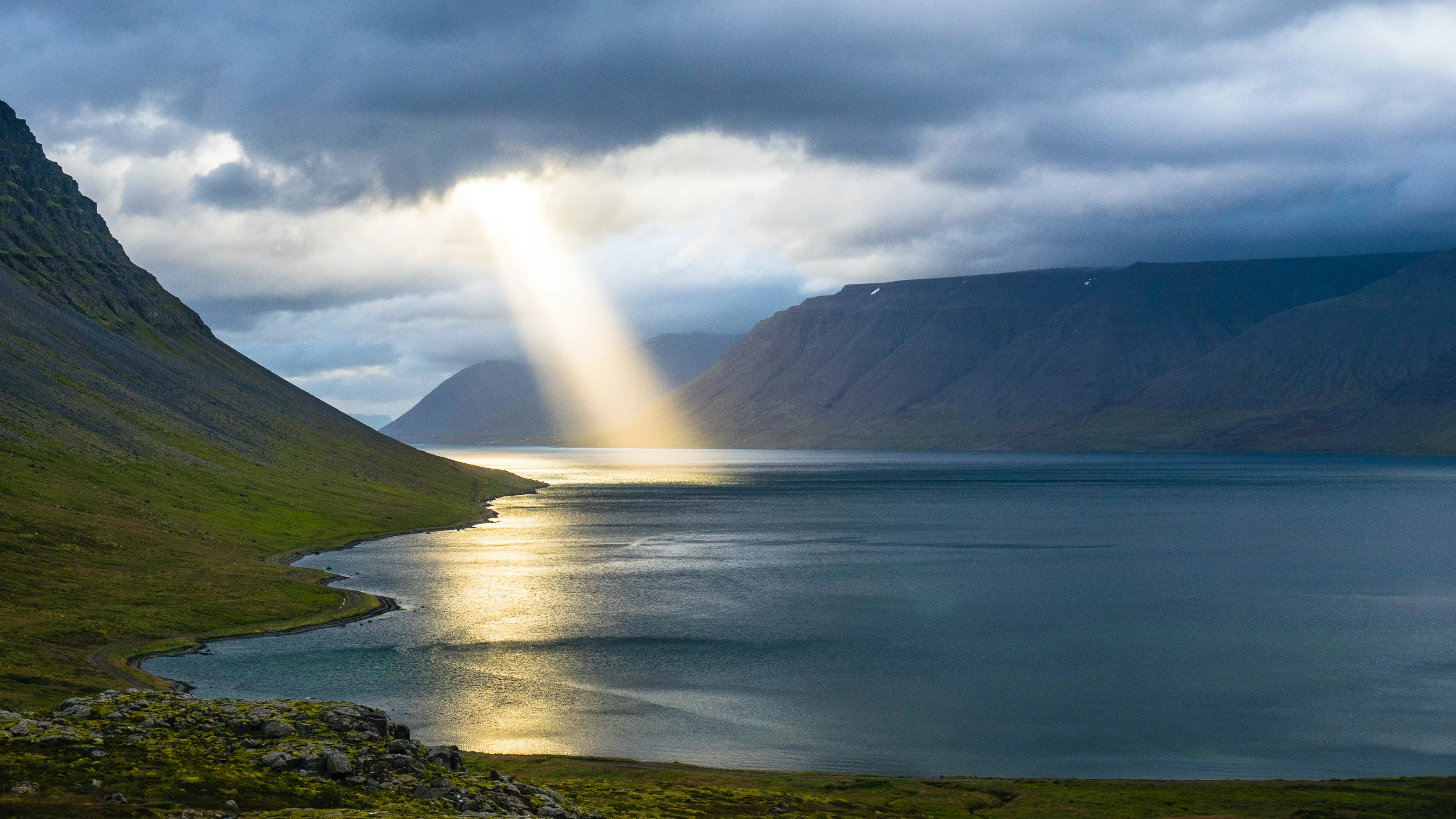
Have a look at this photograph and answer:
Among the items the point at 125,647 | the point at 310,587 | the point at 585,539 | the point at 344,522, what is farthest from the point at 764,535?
the point at 125,647

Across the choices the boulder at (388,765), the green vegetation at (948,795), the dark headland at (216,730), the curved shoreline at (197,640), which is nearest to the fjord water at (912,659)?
the curved shoreline at (197,640)

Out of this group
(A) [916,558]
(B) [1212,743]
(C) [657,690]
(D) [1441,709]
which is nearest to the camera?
(B) [1212,743]

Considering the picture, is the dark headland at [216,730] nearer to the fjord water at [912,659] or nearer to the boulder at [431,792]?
the boulder at [431,792]

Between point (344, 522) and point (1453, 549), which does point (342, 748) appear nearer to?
point (344, 522)

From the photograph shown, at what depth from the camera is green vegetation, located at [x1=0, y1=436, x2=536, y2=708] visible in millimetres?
71312

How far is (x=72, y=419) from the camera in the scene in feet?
484

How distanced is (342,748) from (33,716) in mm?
11012

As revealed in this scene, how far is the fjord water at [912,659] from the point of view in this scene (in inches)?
2253

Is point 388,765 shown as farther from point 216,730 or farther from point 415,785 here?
point 216,730

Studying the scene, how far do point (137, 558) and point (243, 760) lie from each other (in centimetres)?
7623

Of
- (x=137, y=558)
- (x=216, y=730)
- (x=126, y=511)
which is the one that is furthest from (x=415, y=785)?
(x=126, y=511)

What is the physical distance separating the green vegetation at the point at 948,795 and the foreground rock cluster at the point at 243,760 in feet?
19.9

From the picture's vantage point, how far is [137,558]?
100438 millimetres

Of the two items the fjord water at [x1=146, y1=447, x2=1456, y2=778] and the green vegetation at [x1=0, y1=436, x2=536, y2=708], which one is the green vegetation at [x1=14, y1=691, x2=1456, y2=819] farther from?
the green vegetation at [x1=0, y1=436, x2=536, y2=708]
